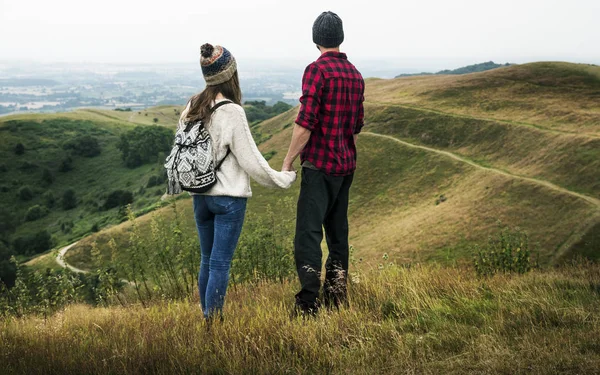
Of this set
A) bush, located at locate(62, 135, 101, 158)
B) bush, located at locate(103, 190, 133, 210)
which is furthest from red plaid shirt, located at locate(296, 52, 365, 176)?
bush, located at locate(62, 135, 101, 158)

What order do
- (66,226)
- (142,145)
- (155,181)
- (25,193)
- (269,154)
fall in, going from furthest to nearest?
(142,145) → (25,193) → (155,181) → (66,226) → (269,154)

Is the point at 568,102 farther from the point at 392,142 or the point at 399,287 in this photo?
the point at 399,287

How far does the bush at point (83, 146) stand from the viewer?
357 feet

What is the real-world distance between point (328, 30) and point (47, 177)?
4218 inches

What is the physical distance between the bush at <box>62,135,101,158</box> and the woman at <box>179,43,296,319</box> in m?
116

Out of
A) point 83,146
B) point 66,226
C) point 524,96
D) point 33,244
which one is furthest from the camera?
point 83,146

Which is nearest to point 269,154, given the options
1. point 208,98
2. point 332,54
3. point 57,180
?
point 332,54

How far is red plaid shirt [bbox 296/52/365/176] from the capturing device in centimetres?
409

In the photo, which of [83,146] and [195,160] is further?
[83,146]

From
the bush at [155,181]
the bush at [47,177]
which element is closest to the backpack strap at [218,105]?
the bush at [155,181]

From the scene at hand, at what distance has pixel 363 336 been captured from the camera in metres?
3.37

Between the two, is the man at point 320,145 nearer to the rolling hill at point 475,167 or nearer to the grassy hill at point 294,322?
the grassy hill at point 294,322

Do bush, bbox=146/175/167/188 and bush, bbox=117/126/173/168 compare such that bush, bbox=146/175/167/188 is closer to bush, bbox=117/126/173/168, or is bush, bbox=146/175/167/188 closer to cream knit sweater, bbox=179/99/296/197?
bush, bbox=117/126/173/168

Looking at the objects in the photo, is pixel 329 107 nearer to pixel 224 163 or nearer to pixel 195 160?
pixel 224 163
